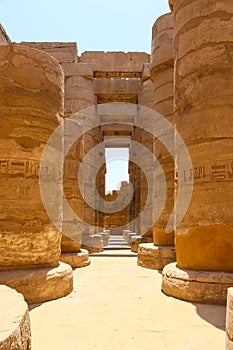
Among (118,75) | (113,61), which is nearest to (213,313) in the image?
(118,75)

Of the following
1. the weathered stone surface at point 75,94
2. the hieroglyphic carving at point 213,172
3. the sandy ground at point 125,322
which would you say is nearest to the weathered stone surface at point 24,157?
the sandy ground at point 125,322

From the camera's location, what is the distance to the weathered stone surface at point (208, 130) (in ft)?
12.6

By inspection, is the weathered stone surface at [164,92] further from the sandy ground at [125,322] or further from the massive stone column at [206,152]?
the massive stone column at [206,152]

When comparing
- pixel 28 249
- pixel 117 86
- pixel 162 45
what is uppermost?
pixel 117 86

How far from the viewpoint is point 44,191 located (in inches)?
172

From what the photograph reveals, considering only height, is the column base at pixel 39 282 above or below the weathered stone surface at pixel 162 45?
below

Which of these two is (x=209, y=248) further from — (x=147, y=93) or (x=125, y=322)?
(x=147, y=93)

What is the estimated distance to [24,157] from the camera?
420 cm

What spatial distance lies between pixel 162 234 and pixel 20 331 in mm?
5282

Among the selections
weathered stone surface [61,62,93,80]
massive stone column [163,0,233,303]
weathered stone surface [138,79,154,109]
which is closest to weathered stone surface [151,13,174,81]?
massive stone column [163,0,233,303]

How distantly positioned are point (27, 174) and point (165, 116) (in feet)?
13.0

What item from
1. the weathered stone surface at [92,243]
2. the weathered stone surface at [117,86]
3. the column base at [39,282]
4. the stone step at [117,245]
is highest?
the weathered stone surface at [117,86]

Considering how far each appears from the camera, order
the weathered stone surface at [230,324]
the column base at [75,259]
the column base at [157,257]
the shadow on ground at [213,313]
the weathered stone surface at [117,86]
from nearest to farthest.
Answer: the weathered stone surface at [230,324] → the shadow on ground at [213,313] → the column base at [157,257] → the column base at [75,259] → the weathered stone surface at [117,86]

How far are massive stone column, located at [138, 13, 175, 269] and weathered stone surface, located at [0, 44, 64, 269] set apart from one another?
258 centimetres
